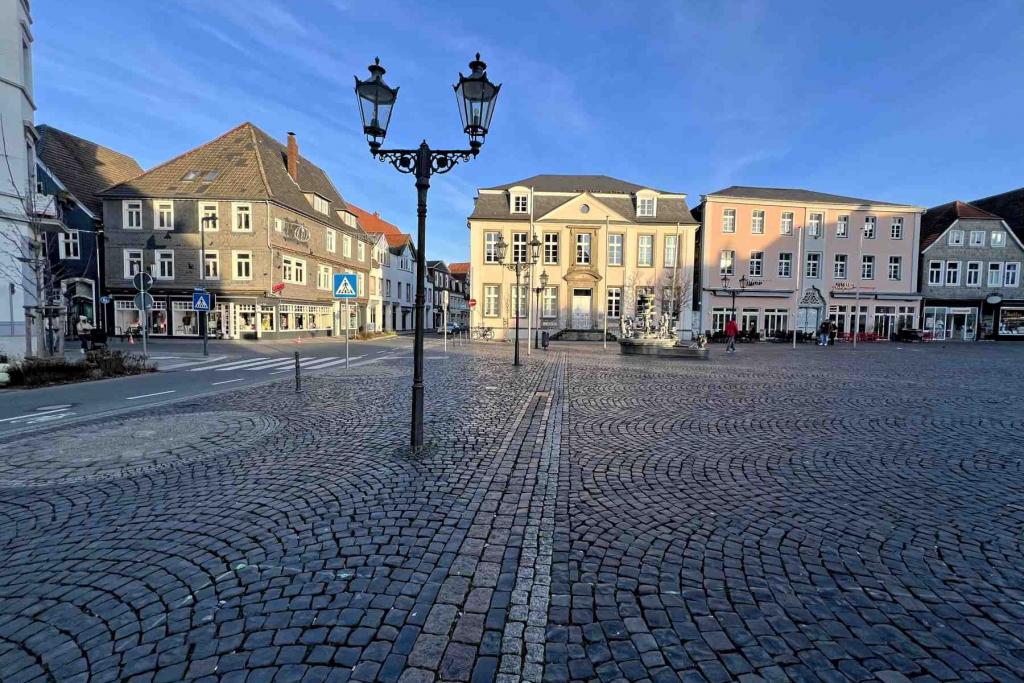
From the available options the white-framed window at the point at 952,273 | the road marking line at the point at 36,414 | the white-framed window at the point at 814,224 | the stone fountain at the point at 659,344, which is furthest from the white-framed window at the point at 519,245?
the white-framed window at the point at 952,273

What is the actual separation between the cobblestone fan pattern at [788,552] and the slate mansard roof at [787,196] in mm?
37936

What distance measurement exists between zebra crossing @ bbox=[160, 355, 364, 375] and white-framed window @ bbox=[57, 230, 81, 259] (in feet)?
70.4

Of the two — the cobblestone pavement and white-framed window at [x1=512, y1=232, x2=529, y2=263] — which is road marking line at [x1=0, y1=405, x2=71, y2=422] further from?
white-framed window at [x1=512, y1=232, x2=529, y2=263]

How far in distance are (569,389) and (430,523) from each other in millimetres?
7988

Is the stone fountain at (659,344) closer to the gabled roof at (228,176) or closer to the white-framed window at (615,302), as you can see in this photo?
the white-framed window at (615,302)

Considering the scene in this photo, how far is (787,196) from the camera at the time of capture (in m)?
42.1

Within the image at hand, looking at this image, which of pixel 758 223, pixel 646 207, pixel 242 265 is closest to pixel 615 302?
pixel 646 207

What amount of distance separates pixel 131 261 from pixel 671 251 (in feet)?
131

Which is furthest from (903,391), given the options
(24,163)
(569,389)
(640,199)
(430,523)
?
(640,199)

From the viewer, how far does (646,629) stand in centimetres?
263

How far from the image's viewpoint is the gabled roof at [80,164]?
3344cm

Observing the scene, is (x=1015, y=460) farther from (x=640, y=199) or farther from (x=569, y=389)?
(x=640, y=199)

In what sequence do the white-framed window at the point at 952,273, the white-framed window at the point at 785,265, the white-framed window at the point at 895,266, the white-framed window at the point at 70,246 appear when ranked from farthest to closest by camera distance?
the white-framed window at the point at 952,273
the white-framed window at the point at 895,266
the white-framed window at the point at 785,265
the white-framed window at the point at 70,246

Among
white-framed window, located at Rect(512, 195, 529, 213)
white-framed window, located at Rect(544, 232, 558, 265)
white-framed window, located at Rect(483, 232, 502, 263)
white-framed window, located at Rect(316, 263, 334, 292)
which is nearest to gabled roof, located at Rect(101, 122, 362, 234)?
white-framed window, located at Rect(316, 263, 334, 292)
